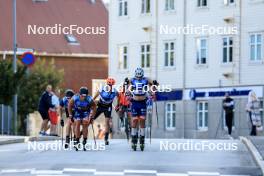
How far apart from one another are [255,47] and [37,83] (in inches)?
887

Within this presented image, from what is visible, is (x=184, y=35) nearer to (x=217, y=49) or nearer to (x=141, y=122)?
(x=217, y=49)

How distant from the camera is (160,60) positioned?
64.9 metres

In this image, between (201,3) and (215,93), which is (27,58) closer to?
(215,93)

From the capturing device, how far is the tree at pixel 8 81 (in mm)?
43938

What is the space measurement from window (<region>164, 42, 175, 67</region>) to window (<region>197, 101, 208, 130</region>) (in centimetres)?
352

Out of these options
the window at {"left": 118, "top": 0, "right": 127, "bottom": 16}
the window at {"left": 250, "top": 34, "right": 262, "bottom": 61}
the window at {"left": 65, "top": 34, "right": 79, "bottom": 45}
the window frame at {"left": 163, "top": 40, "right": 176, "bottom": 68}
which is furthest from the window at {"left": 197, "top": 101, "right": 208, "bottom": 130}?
the window at {"left": 65, "top": 34, "right": 79, "bottom": 45}

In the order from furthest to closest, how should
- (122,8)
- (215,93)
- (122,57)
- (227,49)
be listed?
1. (122,8)
2. (122,57)
3. (215,93)
4. (227,49)

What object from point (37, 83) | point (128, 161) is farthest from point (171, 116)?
point (128, 161)

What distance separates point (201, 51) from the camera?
6203 centimetres

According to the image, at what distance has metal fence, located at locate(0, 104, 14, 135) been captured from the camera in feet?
146

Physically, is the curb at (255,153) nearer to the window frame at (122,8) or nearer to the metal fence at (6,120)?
the metal fence at (6,120)

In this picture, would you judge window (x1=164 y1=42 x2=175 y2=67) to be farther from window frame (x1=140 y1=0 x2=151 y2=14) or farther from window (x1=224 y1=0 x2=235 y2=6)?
window (x1=224 y1=0 x2=235 y2=6)

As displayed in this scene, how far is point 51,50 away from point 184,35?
22649mm

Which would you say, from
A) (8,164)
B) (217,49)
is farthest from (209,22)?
(8,164)
